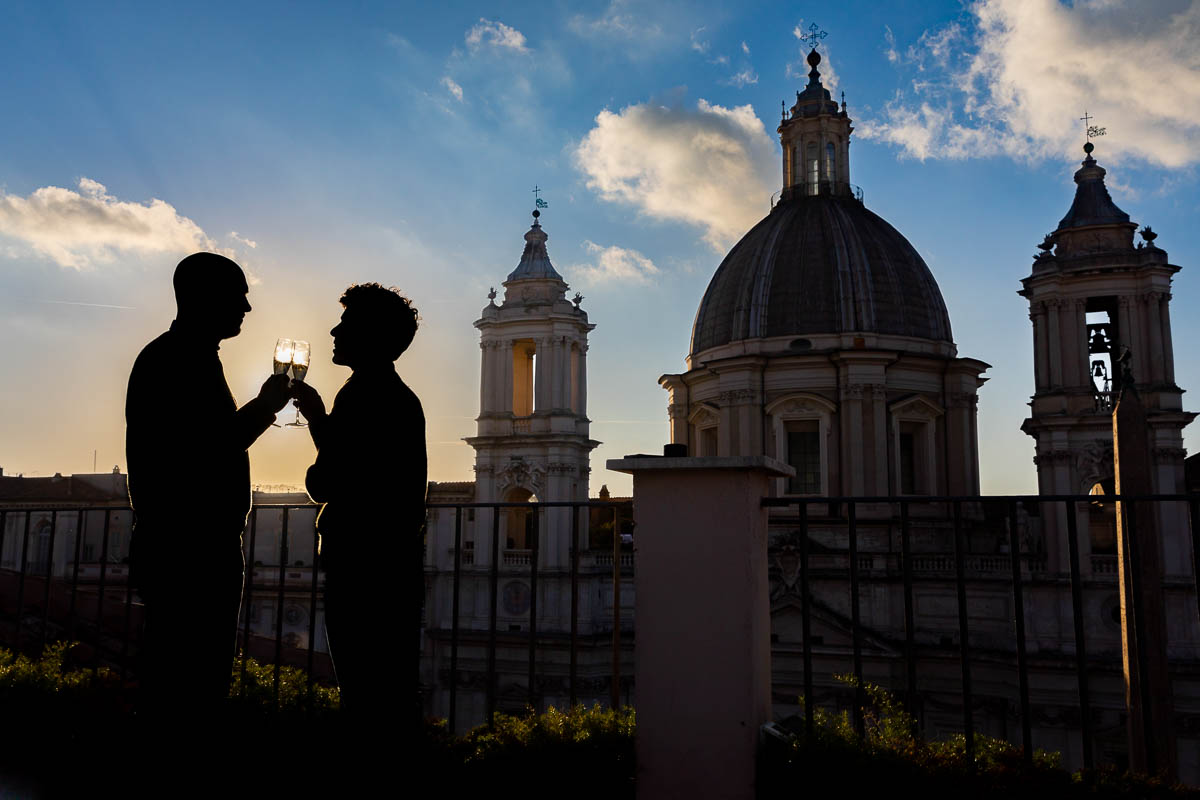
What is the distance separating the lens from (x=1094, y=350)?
2881cm

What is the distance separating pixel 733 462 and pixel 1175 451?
2730 cm

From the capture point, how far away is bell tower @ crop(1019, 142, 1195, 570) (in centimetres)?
2703

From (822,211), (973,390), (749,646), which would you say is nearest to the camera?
(749,646)

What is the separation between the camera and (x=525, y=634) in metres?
28.2

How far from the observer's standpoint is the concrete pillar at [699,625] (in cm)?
468

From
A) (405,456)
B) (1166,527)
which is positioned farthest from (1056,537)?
(405,456)

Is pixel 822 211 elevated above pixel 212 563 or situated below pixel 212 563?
above

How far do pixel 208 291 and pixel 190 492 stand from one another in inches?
32.8

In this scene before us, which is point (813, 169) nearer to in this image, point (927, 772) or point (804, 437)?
point (804, 437)

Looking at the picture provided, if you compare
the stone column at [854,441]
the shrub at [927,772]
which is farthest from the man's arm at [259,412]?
the stone column at [854,441]

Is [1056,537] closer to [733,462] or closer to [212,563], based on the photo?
[733,462]

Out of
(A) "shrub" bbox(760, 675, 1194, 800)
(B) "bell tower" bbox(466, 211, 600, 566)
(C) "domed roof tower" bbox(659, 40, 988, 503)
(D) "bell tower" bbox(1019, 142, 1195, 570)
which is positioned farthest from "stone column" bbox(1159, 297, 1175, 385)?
(A) "shrub" bbox(760, 675, 1194, 800)

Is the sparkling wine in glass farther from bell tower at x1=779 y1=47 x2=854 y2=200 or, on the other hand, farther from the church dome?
bell tower at x1=779 y1=47 x2=854 y2=200

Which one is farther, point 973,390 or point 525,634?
point 973,390
